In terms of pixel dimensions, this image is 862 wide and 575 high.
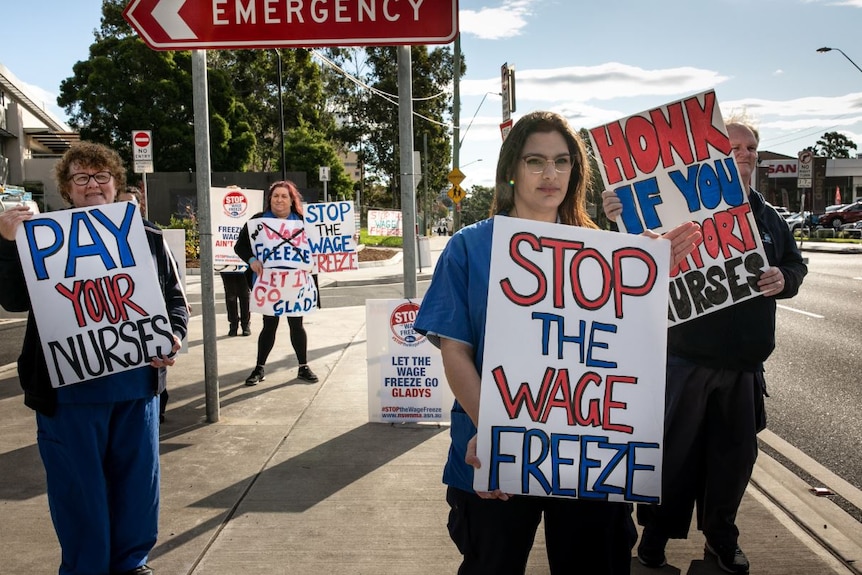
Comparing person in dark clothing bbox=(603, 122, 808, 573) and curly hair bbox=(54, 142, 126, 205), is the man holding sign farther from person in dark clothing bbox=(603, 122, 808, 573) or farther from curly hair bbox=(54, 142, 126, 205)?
person in dark clothing bbox=(603, 122, 808, 573)

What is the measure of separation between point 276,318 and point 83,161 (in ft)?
12.8

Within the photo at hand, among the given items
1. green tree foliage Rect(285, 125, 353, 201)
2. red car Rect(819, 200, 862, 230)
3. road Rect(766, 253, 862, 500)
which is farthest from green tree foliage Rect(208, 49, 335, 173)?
road Rect(766, 253, 862, 500)

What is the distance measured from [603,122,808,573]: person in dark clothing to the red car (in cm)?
4182

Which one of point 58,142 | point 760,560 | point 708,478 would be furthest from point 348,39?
point 58,142

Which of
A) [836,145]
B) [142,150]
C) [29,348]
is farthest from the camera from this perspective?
[836,145]

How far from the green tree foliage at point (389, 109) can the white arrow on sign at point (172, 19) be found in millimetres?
39042

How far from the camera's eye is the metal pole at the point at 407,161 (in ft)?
17.2

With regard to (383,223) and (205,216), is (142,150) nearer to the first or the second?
(205,216)

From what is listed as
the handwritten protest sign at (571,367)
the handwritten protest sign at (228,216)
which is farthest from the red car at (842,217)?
the handwritten protest sign at (571,367)

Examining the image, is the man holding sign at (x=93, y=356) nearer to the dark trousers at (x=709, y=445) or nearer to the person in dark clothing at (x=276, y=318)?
the dark trousers at (x=709, y=445)

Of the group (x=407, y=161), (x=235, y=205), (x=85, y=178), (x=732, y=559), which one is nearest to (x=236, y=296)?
(x=235, y=205)

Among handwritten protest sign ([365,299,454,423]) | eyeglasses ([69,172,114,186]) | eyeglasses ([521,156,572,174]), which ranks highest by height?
eyeglasses ([69,172,114,186])

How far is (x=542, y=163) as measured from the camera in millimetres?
2334

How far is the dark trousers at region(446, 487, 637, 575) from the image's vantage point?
7.17 feet
